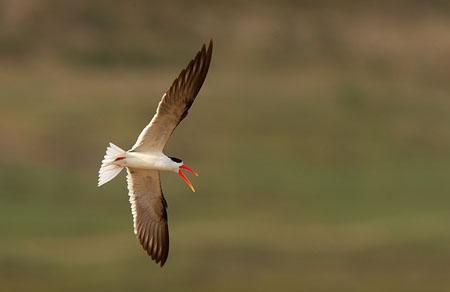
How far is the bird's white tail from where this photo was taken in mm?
18562

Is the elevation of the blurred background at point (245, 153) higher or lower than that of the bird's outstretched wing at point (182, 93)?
higher

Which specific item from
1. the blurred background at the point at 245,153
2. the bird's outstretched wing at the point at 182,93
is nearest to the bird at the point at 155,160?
the bird's outstretched wing at the point at 182,93

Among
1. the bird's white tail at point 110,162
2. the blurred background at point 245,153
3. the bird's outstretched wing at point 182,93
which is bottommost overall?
the bird's white tail at point 110,162

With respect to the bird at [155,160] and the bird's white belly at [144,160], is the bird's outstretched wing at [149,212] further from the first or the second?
the bird's white belly at [144,160]

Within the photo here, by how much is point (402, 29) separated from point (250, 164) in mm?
12459

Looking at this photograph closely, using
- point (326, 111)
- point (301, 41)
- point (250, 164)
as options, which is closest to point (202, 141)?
point (250, 164)

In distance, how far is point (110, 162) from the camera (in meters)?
18.6

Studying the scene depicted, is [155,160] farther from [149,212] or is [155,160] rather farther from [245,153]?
[245,153]

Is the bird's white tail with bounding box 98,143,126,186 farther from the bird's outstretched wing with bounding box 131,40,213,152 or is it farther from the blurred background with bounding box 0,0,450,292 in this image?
the blurred background with bounding box 0,0,450,292

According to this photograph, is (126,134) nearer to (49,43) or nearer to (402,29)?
(49,43)

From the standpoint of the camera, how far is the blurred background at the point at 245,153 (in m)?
45.0

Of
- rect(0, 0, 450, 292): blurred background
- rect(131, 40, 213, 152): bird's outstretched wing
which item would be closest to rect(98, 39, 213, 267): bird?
rect(131, 40, 213, 152): bird's outstretched wing

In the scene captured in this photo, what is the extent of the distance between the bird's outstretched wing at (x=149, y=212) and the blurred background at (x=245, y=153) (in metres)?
21.5

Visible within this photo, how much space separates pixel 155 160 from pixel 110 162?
42 centimetres
